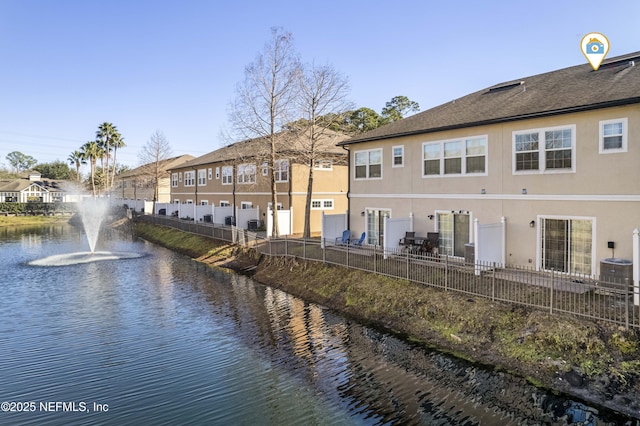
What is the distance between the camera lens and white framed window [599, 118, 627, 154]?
44.5 ft

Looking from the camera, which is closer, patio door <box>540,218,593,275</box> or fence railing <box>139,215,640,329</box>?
fence railing <box>139,215,640,329</box>

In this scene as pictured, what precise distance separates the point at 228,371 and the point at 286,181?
2315 centimetres

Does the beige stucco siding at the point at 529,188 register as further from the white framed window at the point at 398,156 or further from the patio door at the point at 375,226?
the patio door at the point at 375,226

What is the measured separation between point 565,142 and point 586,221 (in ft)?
9.87

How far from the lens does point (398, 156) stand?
71.2 feet

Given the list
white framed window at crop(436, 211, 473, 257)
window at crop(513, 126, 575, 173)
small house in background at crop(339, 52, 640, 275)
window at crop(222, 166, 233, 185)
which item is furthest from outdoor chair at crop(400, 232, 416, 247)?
window at crop(222, 166, 233, 185)

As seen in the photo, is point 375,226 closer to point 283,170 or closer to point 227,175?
point 283,170

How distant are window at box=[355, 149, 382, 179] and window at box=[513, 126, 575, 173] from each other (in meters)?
7.83

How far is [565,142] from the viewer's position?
1512 cm

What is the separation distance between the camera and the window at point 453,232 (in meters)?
18.6

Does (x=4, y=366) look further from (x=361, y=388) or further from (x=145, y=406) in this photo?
(x=361, y=388)

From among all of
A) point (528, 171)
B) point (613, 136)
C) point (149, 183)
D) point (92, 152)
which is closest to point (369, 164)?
point (528, 171)

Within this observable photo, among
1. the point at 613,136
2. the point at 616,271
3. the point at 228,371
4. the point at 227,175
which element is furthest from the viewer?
the point at 227,175

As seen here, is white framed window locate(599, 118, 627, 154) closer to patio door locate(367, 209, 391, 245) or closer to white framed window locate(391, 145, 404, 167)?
white framed window locate(391, 145, 404, 167)
